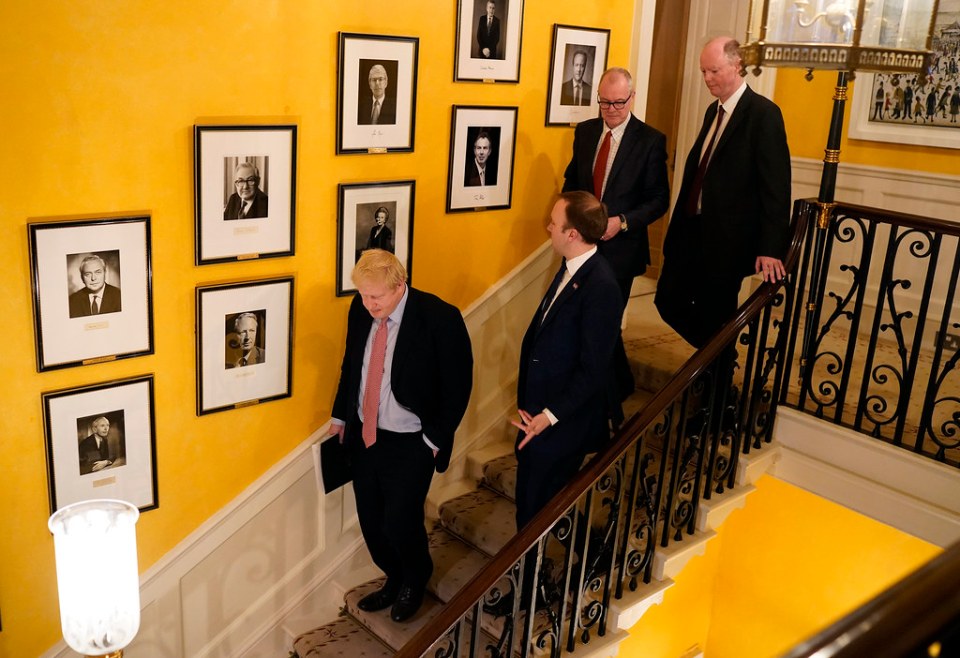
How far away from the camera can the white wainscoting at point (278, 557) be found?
432 centimetres

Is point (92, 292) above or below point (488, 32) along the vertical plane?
below

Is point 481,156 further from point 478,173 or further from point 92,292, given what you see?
point 92,292

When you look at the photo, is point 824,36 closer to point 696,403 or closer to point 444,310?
point 444,310

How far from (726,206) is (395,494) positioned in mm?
1986

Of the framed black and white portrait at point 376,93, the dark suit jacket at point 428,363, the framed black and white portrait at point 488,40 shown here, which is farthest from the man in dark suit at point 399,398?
the framed black and white portrait at point 488,40

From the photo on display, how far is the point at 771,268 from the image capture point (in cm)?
422

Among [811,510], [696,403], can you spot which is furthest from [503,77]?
[811,510]

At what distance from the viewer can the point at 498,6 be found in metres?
4.68

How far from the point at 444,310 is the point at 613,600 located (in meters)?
1.50

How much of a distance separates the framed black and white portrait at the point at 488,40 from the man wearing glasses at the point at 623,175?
0.55 m

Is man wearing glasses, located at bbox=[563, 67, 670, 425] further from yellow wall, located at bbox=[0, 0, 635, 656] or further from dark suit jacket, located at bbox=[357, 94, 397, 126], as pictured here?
dark suit jacket, located at bbox=[357, 94, 397, 126]

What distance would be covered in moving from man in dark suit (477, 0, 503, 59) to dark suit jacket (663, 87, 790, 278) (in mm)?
1159

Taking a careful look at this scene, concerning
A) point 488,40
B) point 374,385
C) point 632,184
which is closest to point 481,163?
point 488,40

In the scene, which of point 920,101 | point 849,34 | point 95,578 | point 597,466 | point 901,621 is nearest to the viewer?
point 901,621
